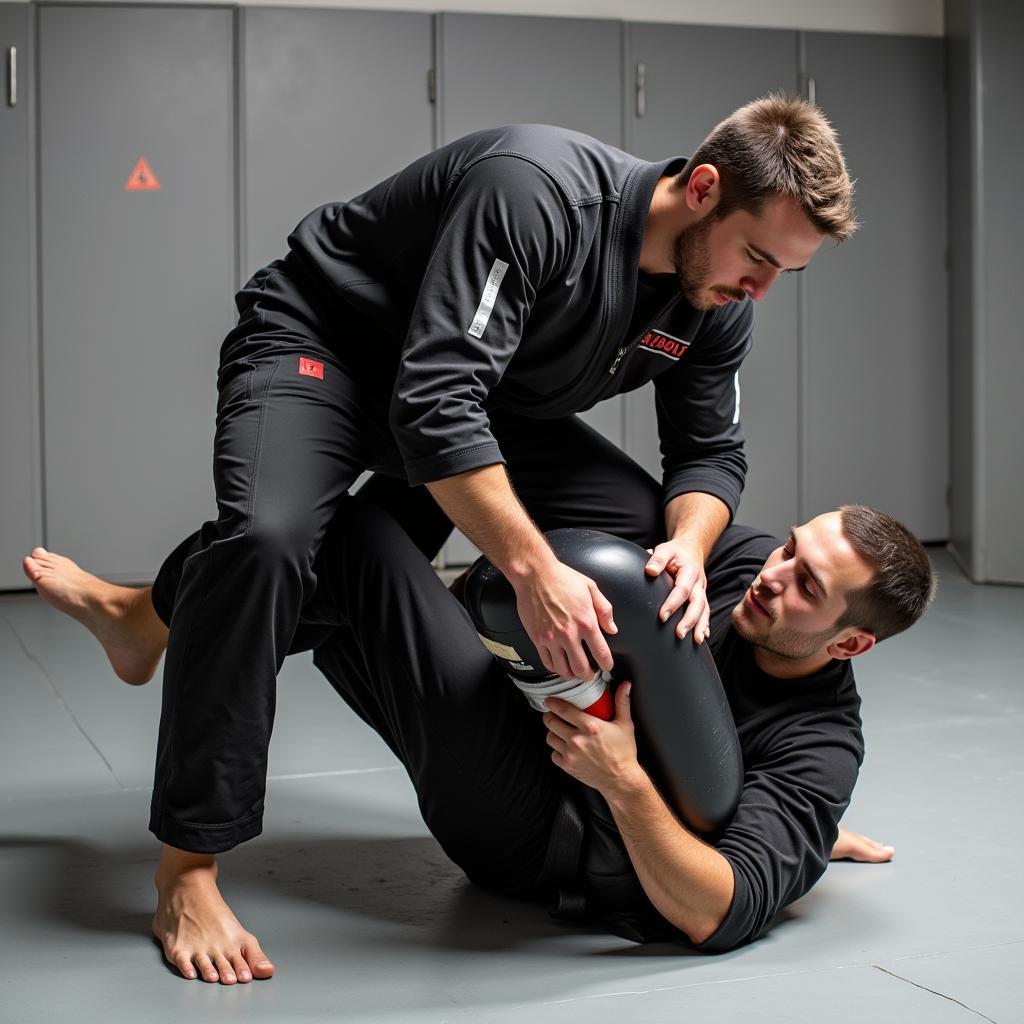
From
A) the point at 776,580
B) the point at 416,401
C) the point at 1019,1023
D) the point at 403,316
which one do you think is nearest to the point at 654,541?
the point at 776,580

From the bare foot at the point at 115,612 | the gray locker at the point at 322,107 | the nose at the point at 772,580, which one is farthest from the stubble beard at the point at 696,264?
the gray locker at the point at 322,107

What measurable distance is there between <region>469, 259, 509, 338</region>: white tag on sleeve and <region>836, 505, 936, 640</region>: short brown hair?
2.02ft

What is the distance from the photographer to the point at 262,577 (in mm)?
2061

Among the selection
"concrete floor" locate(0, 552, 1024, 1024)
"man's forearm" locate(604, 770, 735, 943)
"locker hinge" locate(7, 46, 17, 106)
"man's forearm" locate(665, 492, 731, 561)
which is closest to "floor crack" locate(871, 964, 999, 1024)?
"concrete floor" locate(0, 552, 1024, 1024)

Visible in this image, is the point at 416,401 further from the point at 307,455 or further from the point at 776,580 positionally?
the point at 776,580

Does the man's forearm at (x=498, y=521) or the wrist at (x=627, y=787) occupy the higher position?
the man's forearm at (x=498, y=521)

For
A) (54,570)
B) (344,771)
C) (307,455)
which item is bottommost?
(344,771)

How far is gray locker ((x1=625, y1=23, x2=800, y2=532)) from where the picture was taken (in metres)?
5.93

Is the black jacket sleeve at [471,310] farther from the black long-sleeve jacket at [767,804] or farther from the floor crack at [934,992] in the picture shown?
the floor crack at [934,992]

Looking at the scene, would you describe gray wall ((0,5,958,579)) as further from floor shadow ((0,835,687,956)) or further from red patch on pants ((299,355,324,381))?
red patch on pants ((299,355,324,381))

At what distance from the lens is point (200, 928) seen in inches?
81.7

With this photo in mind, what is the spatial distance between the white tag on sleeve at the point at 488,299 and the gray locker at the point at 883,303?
14.5ft

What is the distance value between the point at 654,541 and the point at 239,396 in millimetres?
838

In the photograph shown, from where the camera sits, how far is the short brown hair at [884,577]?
2.10m
